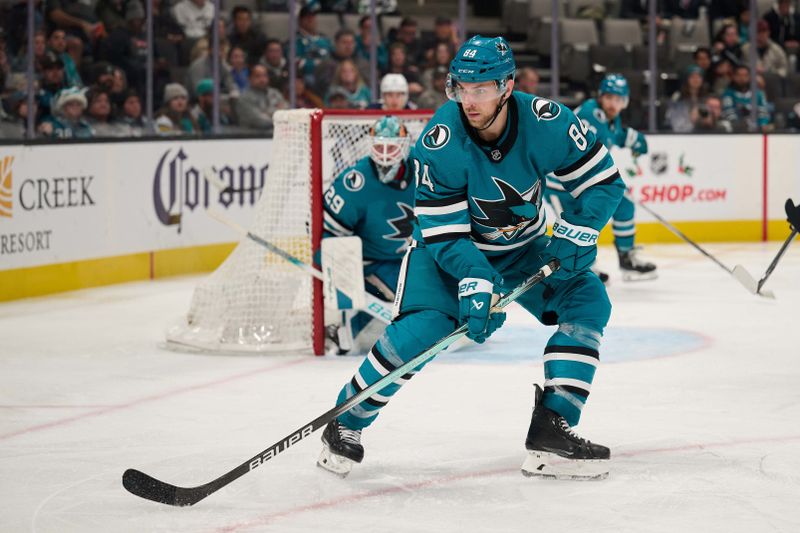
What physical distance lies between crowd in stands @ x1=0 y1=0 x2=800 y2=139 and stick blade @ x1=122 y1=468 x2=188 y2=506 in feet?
14.0

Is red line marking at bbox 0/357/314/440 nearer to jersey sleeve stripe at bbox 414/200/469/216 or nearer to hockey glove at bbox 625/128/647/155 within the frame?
jersey sleeve stripe at bbox 414/200/469/216

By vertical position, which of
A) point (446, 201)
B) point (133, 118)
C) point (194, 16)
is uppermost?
point (194, 16)

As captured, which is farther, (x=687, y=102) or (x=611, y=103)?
(x=687, y=102)

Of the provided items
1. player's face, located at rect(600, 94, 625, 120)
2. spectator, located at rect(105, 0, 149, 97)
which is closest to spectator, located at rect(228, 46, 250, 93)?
spectator, located at rect(105, 0, 149, 97)

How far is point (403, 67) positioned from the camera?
9.17 metres

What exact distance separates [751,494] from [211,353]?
8.64 ft

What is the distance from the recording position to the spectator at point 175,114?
26.1 feet

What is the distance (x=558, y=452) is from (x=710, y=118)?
6842 mm

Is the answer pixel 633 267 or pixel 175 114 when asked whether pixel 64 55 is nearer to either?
pixel 175 114

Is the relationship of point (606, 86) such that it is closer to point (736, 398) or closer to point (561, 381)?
point (736, 398)

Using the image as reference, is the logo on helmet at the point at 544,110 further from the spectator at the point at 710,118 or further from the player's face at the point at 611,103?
the spectator at the point at 710,118

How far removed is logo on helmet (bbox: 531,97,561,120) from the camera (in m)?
3.16

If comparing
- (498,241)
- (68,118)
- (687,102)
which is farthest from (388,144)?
(687,102)

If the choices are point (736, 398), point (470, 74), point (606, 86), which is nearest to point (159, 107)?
point (606, 86)
